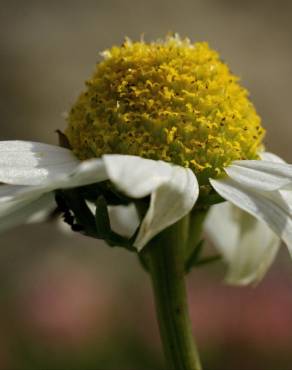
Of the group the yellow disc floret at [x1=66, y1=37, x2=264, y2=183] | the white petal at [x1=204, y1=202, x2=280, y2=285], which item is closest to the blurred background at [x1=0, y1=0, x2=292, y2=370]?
the white petal at [x1=204, y1=202, x2=280, y2=285]

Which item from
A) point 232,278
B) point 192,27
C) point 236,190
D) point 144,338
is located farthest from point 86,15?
point 236,190

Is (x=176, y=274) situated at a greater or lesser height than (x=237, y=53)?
greater

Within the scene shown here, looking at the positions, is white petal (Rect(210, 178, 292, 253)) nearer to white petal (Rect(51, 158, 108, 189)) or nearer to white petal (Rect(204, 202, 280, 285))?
white petal (Rect(51, 158, 108, 189))

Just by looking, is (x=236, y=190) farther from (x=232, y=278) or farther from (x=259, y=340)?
(x=259, y=340)

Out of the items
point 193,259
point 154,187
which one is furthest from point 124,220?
point 154,187

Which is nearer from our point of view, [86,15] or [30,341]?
[30,341]

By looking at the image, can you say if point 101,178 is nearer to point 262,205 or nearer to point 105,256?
point 262,205

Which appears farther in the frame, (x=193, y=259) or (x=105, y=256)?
(x=105, y=256)
